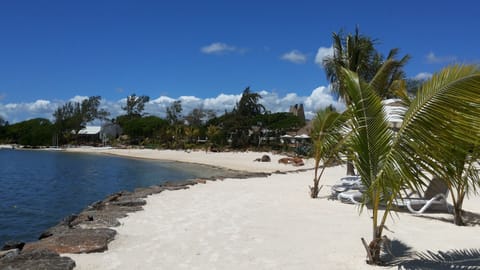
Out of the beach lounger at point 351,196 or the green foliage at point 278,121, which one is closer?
the beach lounger at point 351,196

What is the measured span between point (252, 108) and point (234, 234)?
46.9 metres

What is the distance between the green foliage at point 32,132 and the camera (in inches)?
3098

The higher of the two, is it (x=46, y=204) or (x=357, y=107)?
(x=357, y=107)

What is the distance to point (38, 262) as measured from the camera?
14.9 feet

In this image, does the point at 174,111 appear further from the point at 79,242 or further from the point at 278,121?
the point at 79,242

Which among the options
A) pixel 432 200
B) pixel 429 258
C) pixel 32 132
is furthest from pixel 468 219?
pixel 32 132

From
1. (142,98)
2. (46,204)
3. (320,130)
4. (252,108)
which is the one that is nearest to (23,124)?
(142,98)

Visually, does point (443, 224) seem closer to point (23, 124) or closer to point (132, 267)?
point (132, 267)

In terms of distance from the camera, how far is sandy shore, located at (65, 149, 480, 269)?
486 cm

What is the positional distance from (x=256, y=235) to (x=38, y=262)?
287 cm

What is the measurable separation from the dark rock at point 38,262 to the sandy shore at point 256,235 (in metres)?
0.19

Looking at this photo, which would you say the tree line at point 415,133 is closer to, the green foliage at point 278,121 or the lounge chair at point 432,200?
the lounge chair at point 432,200

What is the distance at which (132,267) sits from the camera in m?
4.64

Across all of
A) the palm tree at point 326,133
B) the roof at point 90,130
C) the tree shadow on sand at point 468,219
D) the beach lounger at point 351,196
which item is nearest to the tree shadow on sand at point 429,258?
the tree shadow on sand at point 468,219
